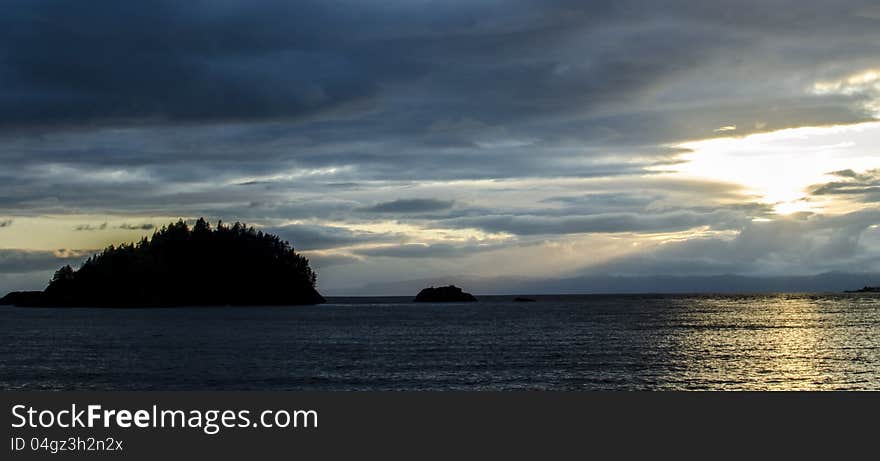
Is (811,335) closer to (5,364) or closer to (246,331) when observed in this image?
(246,331)

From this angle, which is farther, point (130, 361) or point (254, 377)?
point (130, 361)

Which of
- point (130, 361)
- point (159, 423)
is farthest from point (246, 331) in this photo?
point (159, 423)

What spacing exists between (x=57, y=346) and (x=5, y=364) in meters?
21.9

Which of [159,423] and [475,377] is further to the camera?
[475,377]

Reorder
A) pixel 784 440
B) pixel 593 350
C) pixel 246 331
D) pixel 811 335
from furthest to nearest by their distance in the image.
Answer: pixel 246 331, pixel 811 335, pixel 593 350, pixel 784 440

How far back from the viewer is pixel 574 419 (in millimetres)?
25344

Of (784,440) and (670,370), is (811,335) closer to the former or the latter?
(670,370)

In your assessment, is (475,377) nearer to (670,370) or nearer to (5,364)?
(670,370)

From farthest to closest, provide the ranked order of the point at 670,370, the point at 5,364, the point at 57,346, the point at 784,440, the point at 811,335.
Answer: the point at 811,335
the point at 57,346
the point at 5,364
the point at 670,370
the point at 784,440

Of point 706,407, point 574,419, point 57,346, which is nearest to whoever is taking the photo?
point 574,419

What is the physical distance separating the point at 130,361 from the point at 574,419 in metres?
62.1

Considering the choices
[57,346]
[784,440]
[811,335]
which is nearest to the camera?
[784,440]

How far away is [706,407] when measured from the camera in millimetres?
27141

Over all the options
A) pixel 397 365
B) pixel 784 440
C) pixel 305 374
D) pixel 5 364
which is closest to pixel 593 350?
pixel 397 365
